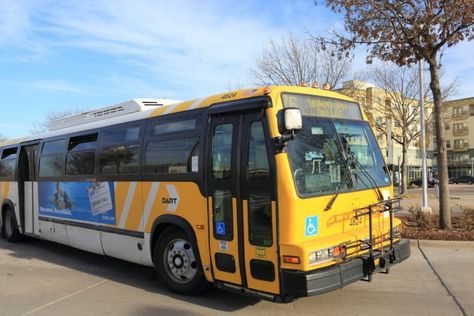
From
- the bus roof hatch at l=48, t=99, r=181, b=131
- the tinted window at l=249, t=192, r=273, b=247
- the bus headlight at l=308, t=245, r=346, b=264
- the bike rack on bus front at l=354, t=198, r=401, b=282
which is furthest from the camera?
the bus roof hatch at l=48, t=99, r=181, b=131

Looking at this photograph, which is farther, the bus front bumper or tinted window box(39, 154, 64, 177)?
tinted window box(39, 154, 64, 177)

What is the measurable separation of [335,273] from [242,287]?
1.18 metres

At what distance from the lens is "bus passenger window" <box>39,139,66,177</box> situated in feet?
31.7

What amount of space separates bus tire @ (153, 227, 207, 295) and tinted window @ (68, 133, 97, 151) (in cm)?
280

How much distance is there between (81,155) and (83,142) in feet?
0.85

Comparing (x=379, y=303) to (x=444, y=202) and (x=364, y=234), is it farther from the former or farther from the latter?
(x=444, y=202)

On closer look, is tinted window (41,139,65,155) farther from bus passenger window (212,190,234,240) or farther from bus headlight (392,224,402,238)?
bus headlight (392,224,402,238)

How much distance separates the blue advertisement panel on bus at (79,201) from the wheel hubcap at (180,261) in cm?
161

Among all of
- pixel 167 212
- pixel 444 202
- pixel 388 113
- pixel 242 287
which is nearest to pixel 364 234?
pixel 242 287

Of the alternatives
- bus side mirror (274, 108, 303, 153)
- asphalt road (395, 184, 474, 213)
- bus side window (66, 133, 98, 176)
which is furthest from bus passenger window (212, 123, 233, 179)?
asphalt road (395, 184, 474, 213)

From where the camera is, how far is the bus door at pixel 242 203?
5250mm

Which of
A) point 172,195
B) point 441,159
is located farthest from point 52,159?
point 441,159

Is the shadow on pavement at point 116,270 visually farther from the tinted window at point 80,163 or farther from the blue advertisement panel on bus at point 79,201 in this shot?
the tinted window at point 80,163

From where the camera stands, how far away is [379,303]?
5938 mm
